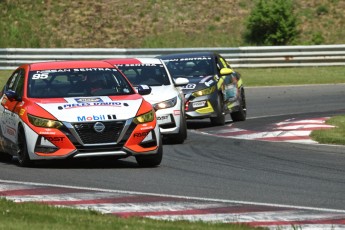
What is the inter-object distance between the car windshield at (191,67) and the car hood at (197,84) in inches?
16.1

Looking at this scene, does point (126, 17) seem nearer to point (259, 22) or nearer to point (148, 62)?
point (259, 22)

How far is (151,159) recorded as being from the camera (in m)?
15.3

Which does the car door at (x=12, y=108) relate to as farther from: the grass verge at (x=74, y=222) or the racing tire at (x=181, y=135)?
the grass verge at (x=74, y=222)

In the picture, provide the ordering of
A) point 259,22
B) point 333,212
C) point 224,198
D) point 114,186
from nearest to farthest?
point 333,212
point 224,198
point 114,186
point 259,22

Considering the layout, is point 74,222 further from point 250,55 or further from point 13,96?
point 250,55

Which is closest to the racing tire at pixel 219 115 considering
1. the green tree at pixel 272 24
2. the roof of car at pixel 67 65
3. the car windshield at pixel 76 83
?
the roof of car at pixel 67 65

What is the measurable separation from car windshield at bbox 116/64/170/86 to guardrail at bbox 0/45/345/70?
17729 millimetres

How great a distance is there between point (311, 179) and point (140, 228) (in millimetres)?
4824

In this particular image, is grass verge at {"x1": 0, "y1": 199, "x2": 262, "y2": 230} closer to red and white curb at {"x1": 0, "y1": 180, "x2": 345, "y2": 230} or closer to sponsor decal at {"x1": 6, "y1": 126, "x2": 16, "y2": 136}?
red and white curb at {"x1": 0, "y1": 180, "x2": 345, "y2": 230}

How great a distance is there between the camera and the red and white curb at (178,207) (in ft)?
33.7

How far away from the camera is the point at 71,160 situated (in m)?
16.2

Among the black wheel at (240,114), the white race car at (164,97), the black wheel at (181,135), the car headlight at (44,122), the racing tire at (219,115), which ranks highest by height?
the car headlight at (44,122)

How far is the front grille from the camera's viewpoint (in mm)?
14594

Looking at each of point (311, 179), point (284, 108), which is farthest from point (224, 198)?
point (284, 108)
